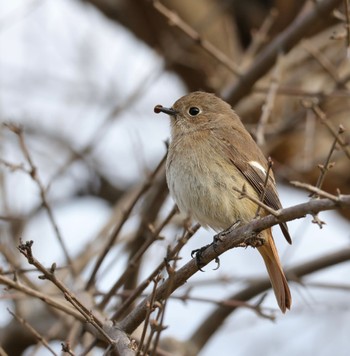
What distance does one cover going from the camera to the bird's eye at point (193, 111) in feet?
18.3

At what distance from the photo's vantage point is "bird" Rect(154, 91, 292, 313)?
464cm

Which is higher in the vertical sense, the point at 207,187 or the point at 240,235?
the point at 207,187

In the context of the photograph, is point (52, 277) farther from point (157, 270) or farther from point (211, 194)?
point (211, 194)

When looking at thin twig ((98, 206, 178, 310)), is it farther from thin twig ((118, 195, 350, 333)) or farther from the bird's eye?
the bird's eye

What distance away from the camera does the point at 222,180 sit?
4727 millimetres

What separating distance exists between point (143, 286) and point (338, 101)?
174 inches

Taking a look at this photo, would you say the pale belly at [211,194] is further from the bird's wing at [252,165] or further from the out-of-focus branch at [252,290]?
the out-of-focus branch at [252,290]

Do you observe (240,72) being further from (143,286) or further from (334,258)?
(143,286)

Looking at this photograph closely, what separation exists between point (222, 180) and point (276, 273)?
686 mm

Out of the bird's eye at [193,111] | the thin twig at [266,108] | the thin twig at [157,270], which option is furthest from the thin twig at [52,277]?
the bird's eye at [193,111]

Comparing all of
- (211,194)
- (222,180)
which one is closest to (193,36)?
(222,180)

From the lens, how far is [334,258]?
5742 millimetres

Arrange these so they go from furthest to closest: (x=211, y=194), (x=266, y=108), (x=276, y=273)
Answer: (x=266, y=108), (x=276, y=273), (x=211, y=194)

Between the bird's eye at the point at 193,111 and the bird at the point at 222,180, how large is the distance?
0.69 ft
